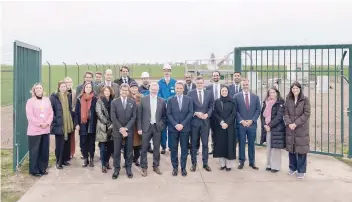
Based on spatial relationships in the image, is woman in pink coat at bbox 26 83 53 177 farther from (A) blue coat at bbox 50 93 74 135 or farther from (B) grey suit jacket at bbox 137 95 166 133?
(B) grey suit jacket at bbox 137 95 166 133

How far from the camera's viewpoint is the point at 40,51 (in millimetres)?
8672

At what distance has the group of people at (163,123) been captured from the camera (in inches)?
256

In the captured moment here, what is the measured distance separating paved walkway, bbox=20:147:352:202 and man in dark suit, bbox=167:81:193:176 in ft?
1.11

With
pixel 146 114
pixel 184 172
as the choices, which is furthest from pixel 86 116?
pixel 184 172

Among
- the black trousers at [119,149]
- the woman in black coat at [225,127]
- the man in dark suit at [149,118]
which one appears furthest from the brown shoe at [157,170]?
the woman in black coat at [225,127]

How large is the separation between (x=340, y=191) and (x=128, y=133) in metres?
3.69

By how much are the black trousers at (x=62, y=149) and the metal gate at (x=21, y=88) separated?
28.3 inches

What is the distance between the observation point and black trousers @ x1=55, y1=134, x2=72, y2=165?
7090 mm

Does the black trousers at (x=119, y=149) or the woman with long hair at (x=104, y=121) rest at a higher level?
the woman with long hair at (x=104, y=121)

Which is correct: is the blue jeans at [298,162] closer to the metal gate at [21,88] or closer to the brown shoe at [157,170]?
the brown shoe at [157,170]

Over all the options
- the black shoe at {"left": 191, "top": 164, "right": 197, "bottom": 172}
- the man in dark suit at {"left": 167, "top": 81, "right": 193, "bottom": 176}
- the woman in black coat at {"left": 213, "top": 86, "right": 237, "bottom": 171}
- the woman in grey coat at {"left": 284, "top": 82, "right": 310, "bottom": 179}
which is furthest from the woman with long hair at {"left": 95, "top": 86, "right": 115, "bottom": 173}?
the woman in grey coat at {"left": 284, "top": 82, "right": 310, "bottom": 179}

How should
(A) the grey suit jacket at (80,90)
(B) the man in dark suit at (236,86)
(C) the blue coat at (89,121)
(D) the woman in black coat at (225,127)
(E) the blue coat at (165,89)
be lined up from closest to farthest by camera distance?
(D) the woman in black coat at (225,127) → (C) the blue coat at (89,121) → (A) the grey suit jacket at (80,90) → (B) the man in dark suit at (236,86) → (E) the blue coat at (165,89)

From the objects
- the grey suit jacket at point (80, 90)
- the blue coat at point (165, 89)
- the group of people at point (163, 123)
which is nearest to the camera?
the group of people at point (163, 123)

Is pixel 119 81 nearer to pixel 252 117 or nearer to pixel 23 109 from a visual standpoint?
pixel 23 109
